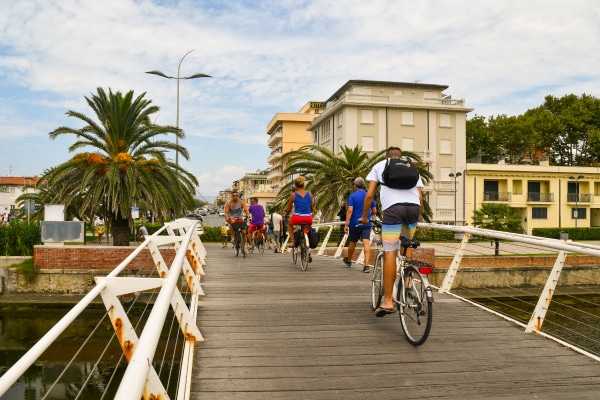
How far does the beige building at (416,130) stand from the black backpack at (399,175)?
145 feet

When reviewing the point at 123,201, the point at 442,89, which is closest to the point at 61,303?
the point at 123,201

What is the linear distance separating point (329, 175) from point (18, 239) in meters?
14.4

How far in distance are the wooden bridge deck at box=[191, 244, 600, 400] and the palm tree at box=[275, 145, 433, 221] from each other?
1907cm

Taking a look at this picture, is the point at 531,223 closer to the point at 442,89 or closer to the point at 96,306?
the point at 442,89

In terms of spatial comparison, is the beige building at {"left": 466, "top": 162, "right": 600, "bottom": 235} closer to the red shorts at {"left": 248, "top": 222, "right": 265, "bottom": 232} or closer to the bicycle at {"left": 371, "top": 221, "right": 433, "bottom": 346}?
the red shorts at {"left": 248, "top": 222, "right": 265, "bottom": 232}

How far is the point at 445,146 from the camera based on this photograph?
2055 inches

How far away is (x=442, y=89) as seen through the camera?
55.1m

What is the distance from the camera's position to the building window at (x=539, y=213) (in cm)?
5522

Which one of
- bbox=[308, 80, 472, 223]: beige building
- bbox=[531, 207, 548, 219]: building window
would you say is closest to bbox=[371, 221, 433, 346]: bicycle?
bbox=[308, 80, 472, 223]: beige building

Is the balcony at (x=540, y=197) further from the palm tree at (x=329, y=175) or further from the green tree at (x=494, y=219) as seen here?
the palm tree at (x=329, y=175)

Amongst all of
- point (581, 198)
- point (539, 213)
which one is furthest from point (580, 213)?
point (539, 213)

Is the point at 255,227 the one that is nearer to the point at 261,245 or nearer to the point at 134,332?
the point at 261,245

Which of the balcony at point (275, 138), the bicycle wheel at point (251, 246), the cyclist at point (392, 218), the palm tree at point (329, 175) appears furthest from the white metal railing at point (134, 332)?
the balcony at point (275, 138)

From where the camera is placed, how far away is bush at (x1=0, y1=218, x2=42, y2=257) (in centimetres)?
1912
